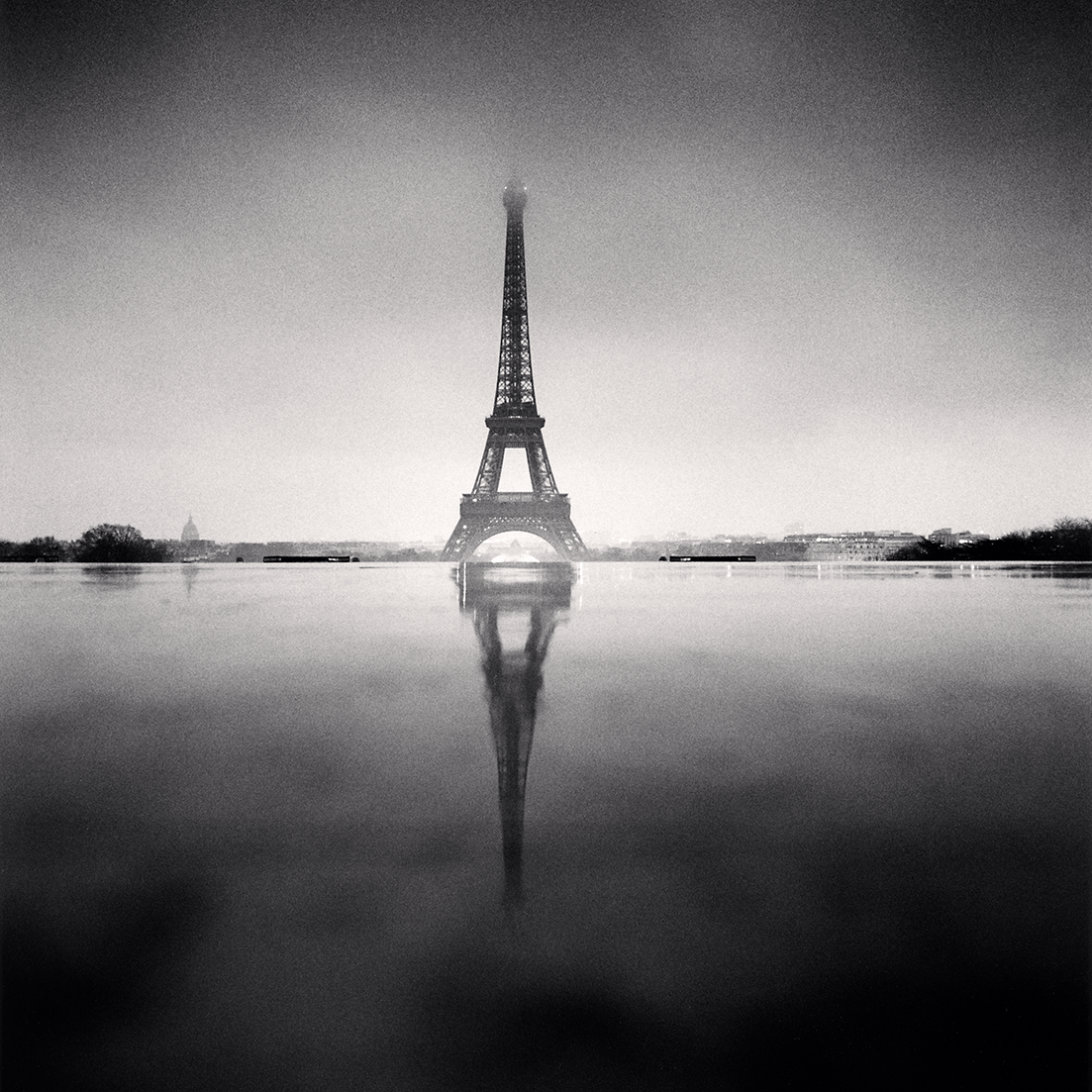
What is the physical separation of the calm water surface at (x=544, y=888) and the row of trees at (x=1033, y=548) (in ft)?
162

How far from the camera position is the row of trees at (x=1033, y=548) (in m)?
41.4

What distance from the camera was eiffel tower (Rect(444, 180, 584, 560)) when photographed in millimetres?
37844

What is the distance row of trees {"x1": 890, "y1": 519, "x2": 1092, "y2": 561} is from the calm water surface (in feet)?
162

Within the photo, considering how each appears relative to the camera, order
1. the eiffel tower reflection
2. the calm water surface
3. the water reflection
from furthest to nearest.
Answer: the water reflection → the eiffel tower reflection → the calm water surface

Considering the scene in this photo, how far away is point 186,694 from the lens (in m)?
4.11

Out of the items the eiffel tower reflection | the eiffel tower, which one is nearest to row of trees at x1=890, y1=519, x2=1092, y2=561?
the eiffel tower

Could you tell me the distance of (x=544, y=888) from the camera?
1710 millimetres

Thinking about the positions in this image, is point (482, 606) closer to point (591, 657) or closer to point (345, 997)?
point (591, 657)

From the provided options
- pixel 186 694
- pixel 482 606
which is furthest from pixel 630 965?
pixel 482 606

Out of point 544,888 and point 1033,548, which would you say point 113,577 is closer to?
point 544,888

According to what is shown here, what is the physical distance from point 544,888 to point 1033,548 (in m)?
56.7

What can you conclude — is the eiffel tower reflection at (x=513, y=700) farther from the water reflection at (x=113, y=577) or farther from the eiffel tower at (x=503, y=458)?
the eiffel tower at (x=503, y=458)

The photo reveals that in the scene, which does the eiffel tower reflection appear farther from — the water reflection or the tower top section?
the tower top section

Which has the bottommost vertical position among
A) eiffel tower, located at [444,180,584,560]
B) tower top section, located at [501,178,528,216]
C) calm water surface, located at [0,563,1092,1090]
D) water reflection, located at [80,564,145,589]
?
calm water surface, located at [0,563,1092,1090]
